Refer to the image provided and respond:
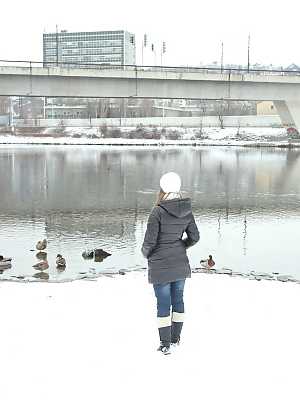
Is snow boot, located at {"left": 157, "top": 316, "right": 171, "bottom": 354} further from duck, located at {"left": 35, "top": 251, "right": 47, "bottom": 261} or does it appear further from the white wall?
the white wall

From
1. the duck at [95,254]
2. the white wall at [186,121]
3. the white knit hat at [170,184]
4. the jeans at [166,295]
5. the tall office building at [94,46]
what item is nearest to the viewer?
the white knit hat at [170,184]

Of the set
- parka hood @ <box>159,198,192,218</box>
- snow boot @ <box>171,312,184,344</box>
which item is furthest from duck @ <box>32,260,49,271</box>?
parka hood @ <box>159,198,192,218</box>

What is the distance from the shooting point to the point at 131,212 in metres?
25.0

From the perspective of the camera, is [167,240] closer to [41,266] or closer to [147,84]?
[41,266]

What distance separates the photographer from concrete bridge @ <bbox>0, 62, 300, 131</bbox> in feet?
123

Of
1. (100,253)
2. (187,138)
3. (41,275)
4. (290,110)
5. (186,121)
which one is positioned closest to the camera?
(41,275)

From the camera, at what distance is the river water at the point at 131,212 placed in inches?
628

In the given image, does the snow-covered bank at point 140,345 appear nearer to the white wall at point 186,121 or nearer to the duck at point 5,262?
the duck at point 5,262

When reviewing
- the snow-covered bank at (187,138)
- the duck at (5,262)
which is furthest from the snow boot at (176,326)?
the snow-covered bank at (187,138)

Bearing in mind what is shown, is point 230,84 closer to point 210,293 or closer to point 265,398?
point 210,293

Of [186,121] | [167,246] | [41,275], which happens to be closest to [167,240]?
[167,246]

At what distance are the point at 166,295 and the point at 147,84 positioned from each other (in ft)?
115

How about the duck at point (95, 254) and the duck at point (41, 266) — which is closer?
the duck at point (41, 266)

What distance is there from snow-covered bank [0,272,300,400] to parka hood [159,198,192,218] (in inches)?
61.8
